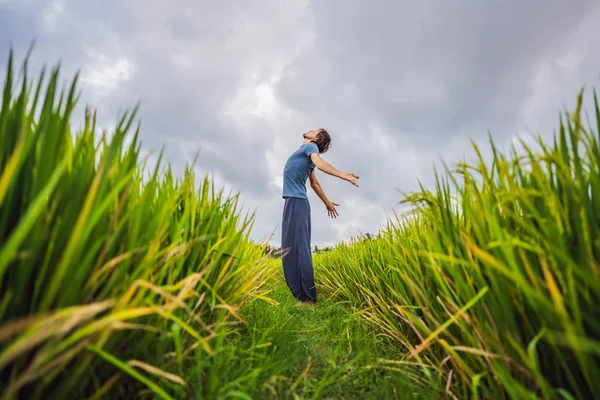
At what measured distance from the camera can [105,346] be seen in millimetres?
752

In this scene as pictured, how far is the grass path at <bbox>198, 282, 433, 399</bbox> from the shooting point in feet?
3.77

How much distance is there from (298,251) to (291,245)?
115 millimetres

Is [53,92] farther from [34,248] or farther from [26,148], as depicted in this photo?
[34,248]

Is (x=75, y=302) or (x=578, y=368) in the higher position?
(x=75, y=302)

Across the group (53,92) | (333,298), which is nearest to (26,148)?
(53,92)

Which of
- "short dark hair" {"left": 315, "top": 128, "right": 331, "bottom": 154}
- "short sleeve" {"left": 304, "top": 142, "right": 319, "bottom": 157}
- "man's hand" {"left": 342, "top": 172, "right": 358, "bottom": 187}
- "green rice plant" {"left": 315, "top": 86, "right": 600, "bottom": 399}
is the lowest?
"green rice plant" {"left": 315, "top": 86, "right": 600, "bottom": 399}

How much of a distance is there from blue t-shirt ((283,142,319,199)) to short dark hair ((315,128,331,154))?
0.32m

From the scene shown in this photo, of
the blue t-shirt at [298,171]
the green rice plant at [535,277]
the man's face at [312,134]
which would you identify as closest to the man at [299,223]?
the blue t-shirt at [298,171]

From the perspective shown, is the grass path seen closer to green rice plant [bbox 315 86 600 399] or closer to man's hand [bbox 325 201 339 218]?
green rice plant [bbox 315 86 600 399]

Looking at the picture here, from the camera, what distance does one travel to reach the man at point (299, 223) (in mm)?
3766

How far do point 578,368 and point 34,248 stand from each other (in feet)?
4.08

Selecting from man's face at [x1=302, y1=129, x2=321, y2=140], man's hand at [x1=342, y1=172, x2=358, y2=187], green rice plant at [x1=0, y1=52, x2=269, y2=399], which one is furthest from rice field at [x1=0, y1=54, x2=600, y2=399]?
man's face at [x1=302, y1=129, x2=321, y2=140]

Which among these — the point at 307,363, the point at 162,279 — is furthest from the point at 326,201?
the point at 162,279

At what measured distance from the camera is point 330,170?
11.6ft
